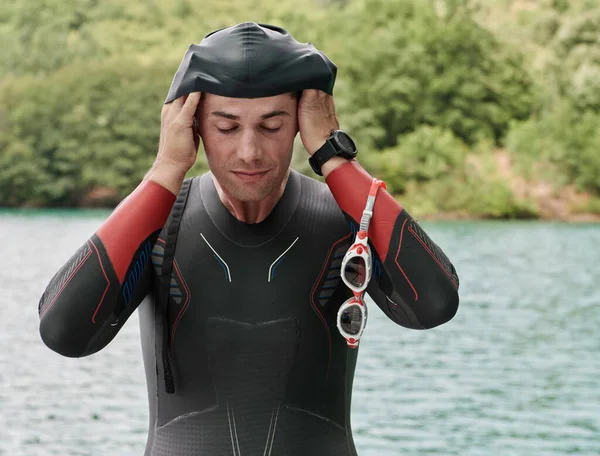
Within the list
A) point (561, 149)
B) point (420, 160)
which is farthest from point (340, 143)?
point (420, 160)

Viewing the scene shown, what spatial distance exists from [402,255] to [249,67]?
57 cm

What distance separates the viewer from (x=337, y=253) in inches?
99.5

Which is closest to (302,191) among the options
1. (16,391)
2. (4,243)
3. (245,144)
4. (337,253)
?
(337,253)

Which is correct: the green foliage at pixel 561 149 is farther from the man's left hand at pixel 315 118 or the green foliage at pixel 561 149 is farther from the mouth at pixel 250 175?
the mouth at pixel 250 175

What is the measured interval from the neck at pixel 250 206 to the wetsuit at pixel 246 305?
0.02m

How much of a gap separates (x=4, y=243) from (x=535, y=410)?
27323 millimetres

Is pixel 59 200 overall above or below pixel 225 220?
above

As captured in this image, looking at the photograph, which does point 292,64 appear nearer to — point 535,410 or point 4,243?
point 535,410

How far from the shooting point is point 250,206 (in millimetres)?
2482

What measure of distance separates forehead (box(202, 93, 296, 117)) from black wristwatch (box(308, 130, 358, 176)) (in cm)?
17

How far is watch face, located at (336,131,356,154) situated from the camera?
7.87 ft

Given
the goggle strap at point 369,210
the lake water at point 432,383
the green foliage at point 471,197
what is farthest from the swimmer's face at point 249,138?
the green foliage at point 471,197

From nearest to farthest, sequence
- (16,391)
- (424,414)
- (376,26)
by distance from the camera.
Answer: (424,414) < (16,391) < (376,26)

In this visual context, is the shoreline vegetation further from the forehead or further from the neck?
the forehead
